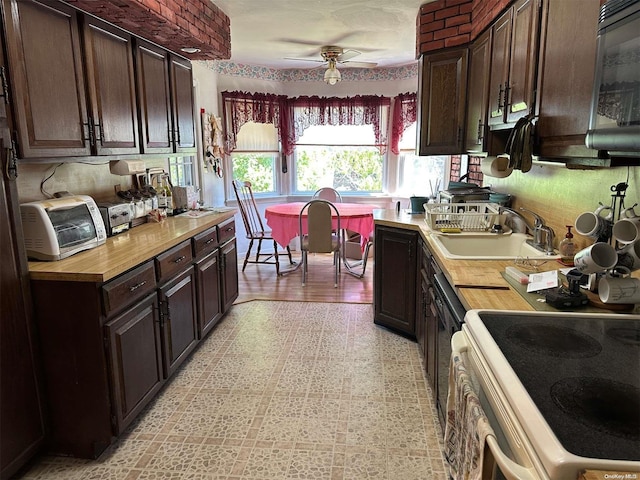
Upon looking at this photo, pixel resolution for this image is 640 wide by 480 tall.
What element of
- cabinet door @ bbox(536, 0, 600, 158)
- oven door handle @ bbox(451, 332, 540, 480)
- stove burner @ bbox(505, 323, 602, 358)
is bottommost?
oven door handle @ bbox(451, 332, 540, 480)

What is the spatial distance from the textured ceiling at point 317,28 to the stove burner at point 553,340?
281 cm

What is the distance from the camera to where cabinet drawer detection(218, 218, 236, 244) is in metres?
3.44

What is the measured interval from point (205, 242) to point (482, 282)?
78.3 inches

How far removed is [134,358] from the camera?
2.20m

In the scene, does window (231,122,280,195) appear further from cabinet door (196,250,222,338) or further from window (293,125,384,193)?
cabinet door (196,250,222,338)

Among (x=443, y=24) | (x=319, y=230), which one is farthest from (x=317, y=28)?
(x=319, y=230)

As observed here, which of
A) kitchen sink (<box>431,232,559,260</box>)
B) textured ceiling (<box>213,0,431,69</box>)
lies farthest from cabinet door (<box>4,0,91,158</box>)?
kitchen sink (<box>431,232,559,260</box>)

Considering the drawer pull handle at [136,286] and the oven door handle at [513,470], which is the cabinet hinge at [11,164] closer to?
the drawer pull handle at [136,286]

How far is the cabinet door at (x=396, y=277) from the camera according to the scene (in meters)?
3.08

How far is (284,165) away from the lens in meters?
6.28

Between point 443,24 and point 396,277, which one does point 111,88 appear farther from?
point 443,24

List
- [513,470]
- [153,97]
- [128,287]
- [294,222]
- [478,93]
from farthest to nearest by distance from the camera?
[294,222] → [153,97] → [478,93] → [128,287] → [513,470]

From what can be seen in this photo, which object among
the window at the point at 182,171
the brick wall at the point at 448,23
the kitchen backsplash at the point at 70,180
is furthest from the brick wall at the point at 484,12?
the window at the point at 182,171

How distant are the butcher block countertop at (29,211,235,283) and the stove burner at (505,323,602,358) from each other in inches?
64.7
